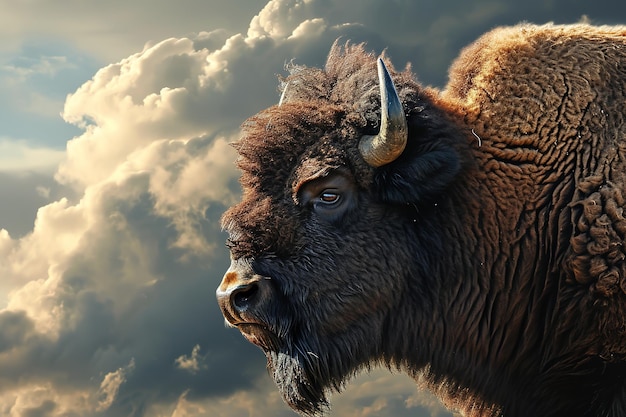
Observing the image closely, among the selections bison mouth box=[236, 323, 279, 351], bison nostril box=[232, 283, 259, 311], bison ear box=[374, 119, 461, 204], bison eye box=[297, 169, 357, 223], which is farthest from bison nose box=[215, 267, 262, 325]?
bison ear box=[374, 119, 461, 204]

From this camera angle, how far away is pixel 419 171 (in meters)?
6.75

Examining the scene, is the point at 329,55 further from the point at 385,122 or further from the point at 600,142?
the point at 600,142

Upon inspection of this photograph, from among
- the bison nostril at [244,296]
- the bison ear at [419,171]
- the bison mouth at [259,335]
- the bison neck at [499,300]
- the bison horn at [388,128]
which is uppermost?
the bison horn at [388,128]

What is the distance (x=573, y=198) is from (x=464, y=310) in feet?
4.23

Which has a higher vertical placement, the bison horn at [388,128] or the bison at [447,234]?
the bison horn at [388,128]

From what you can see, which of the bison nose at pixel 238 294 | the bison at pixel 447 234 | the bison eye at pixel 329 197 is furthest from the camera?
the bison eye at pixel 329 197

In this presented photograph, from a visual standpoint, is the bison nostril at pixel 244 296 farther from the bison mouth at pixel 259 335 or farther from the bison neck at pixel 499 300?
the bison neck at pixel 499 300

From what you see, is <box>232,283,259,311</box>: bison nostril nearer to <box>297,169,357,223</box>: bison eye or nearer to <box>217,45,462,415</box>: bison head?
<box>217,45,462,415</box>: bison head

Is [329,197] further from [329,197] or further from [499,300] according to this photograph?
[499,300]

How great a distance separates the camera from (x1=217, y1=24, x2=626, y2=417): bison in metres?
6.63

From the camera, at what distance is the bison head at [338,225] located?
666 cm

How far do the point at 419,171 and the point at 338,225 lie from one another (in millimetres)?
776

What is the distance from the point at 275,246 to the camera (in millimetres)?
6680

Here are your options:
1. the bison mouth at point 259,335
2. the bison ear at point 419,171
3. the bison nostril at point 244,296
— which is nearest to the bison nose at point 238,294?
the bison nostril at point 244,296
